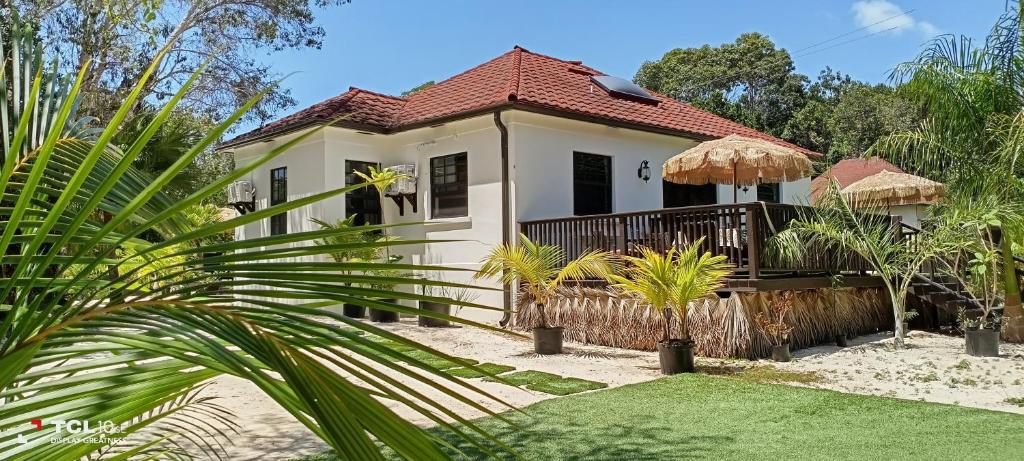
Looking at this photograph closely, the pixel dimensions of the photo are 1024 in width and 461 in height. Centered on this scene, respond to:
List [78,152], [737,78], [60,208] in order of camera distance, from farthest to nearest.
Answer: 1. [737,78]
2. [78,152]
3. [60,208]

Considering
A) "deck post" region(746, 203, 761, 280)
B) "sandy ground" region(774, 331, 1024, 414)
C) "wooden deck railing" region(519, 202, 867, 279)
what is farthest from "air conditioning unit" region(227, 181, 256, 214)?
"sandy ground" region(774, 331, 1024, 414)

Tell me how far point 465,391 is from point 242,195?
11.0 meters

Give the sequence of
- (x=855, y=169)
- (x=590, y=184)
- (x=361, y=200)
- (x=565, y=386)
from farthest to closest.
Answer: (x=855, y=169)
(x=361, y=200)
(x=590, y=184)
(x=565, y=386)

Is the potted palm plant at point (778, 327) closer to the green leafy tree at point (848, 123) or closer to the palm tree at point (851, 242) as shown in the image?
the palm tree at point (851, 242)

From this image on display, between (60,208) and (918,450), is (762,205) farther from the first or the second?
(60,208)

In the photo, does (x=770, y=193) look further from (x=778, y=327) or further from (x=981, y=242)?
(x=778, y=327)

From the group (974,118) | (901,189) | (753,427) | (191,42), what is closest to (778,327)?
(974,118)

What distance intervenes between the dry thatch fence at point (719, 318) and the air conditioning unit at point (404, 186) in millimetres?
3952

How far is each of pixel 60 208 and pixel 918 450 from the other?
223 inches

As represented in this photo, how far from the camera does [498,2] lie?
2109 cm

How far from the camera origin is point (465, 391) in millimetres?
8117

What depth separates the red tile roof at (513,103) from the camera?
46.5 feet

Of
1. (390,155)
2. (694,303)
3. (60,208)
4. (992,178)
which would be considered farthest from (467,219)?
(60,208)

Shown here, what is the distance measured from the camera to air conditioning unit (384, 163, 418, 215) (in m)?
15.2
